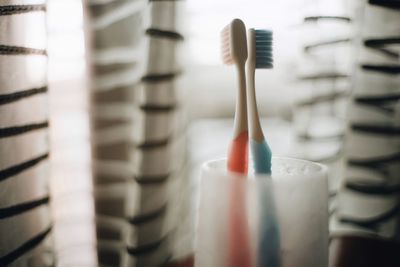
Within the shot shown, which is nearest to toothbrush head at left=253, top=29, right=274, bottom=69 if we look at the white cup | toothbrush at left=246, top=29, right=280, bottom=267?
toothbrush at left=246, top=29, right=280, bottom=267

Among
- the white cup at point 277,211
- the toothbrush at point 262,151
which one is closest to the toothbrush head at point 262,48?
the toothbrush at point 262,151

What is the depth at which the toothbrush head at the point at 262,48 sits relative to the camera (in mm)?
339

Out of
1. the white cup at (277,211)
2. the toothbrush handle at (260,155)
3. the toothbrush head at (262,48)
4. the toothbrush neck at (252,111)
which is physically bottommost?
the white cup at (277,211)

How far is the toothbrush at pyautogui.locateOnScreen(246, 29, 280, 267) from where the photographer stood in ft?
0.97

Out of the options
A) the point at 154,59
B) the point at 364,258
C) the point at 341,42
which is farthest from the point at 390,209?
the point at 154,59

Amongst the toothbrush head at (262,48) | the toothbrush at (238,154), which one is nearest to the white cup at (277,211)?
the toothbrush at (238,154)

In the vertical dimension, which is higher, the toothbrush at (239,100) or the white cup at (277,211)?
the toothbrush at (239,100)

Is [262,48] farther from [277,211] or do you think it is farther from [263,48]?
[277,211]

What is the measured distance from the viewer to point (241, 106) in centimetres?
32

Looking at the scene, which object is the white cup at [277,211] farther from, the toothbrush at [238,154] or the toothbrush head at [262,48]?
the toothbrush head at [262,48]

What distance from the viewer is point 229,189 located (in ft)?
0.99

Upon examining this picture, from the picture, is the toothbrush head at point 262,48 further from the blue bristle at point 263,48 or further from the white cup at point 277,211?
the white cup at point 277,211

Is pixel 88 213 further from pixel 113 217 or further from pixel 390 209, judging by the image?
pixel 390 209

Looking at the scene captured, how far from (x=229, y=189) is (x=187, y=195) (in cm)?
22
